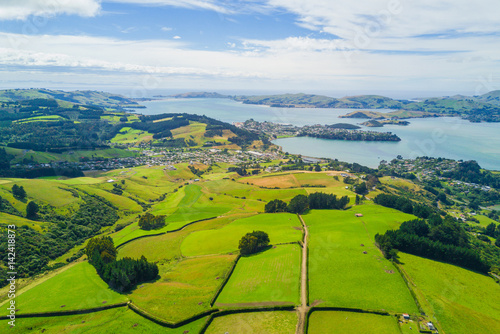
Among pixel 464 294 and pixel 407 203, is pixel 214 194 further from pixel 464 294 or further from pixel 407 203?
pixel 464 294

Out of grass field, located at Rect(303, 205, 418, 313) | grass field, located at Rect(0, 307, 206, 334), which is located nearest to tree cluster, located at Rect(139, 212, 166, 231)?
grass field, located at Rect(0, 307, 206, 334)

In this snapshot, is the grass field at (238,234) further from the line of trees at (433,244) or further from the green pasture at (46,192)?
the green pasture at (46,192)

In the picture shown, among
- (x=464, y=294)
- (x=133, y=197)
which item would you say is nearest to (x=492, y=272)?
(x=464, y=294)

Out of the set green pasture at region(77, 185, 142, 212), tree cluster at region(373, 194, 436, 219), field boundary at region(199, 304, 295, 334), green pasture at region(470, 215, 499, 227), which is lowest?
green pasture at region(77, 185, 142, 212)

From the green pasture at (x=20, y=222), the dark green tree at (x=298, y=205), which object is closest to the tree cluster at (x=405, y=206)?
the dark green tree at (x=298, y=205)

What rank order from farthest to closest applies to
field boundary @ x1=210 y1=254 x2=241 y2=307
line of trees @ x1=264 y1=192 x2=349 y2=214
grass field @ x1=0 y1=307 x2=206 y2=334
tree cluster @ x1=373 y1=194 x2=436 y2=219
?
1. line of trees @ x1=264 y1=192 x2=349 y2=214
2. tree cluster @ x1=373 y1=194 x2=436 y2=219
3. field boundary @ x1=210 y1=254 x2=241 y2=307
4. grass field @ x1=0 y1=307 x2=206 y2=334

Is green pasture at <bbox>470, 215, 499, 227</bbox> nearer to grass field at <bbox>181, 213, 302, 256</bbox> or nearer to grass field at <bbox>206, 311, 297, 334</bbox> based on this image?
grass field at <bbox>181, 213, 302, 256</bbox>
